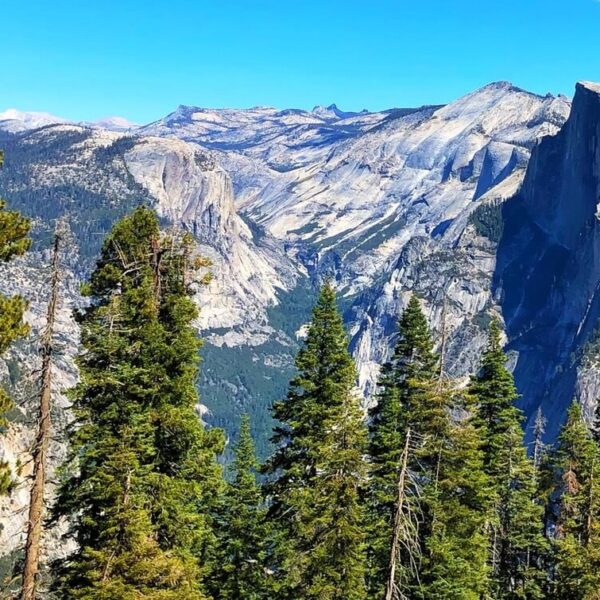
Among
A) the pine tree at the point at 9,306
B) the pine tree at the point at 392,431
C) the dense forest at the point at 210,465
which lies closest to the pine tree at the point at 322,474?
the dense forest at the point at 210,465

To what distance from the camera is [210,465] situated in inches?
1415

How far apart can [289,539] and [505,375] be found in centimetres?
1499

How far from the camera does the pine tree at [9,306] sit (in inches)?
795

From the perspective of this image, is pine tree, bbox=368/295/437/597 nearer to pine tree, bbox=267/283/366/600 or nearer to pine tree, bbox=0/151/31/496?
pine tree, bbox=267/283/366/600

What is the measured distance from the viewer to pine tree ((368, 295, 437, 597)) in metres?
31.9

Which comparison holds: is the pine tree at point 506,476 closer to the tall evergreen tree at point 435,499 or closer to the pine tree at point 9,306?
the tall evergreen tree at point 435,499

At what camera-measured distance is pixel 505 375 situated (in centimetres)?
4219

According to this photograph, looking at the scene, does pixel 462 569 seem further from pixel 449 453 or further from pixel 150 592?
pixel 150 592

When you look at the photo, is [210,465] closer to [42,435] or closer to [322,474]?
[322,474]

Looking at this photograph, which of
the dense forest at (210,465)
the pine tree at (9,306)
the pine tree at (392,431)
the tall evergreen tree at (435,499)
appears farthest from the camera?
the pine tree at (392,431)

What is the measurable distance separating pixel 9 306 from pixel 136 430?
294 inches

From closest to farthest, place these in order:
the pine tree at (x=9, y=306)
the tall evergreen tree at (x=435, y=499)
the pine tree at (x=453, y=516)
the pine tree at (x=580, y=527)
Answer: the pine tree at (x=9, y=306)
the tall evergreen tree at (x=435, y=499)
the pine tree at (x=453, y=516)
the pine tree at (x=580, y=527)

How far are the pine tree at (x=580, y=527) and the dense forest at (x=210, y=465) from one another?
12cm

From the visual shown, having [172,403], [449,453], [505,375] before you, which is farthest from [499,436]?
[172,403]
